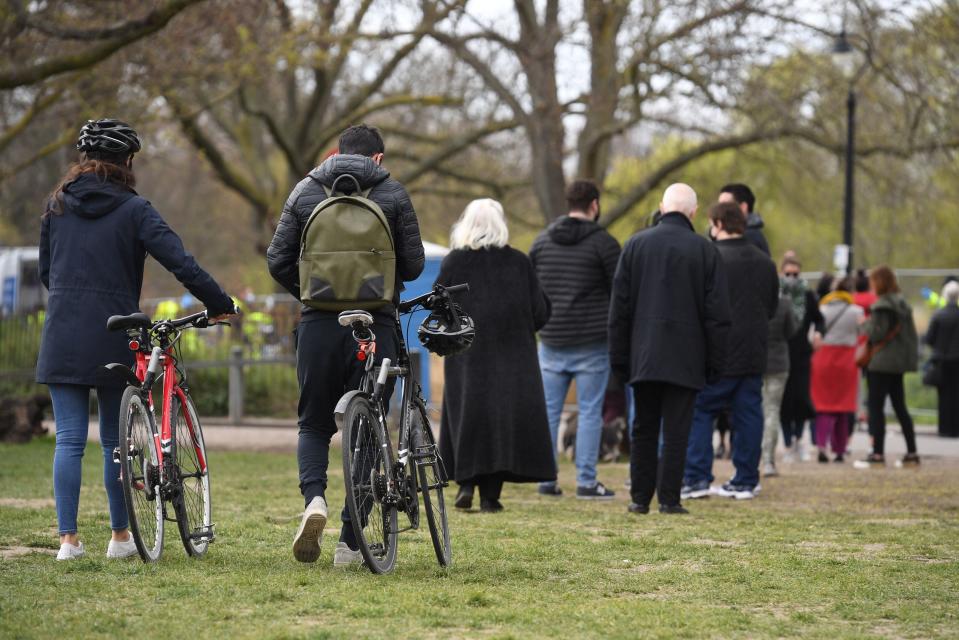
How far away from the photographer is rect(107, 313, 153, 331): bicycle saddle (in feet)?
21.0

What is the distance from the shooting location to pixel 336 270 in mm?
6105

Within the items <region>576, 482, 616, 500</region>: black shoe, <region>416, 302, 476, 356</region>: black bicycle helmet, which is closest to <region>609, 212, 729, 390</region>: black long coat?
<region>576, 482, 616, 500</region>: black shoe

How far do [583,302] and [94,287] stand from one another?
440cm

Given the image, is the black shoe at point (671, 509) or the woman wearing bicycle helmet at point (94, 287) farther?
the black shoe at point (671, 509)

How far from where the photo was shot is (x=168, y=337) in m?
6.68

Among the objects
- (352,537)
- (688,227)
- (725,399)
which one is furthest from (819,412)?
(352,537)

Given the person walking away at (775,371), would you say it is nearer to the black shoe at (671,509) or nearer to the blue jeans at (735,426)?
the blue jeans at (735,426)

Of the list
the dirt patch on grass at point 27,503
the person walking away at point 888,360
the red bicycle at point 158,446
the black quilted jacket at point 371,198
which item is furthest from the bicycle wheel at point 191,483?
the person walking away at point 888,360

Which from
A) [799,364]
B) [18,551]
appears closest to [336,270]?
[18,551]

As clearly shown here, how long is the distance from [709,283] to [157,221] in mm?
3766

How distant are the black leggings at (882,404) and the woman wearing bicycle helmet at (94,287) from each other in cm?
858

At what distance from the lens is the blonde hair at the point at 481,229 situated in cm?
938

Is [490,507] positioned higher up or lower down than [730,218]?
lower down

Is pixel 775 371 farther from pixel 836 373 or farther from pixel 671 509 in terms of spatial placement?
pixel 671 509
